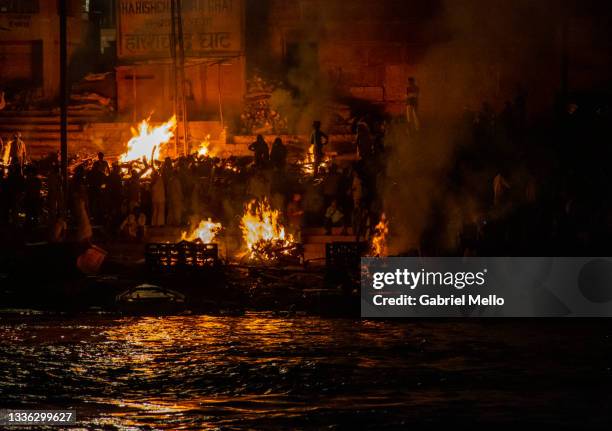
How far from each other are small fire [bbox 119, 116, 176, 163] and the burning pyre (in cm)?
758

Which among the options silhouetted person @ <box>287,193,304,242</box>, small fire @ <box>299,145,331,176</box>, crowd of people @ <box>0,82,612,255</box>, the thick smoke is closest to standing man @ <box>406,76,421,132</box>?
crowd of people @ <box>0,82,612,255</box>

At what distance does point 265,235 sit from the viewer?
17.5m

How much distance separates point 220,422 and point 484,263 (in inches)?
248

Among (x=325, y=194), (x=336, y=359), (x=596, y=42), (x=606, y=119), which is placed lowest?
(x=336, y=359)

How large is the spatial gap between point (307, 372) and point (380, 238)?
626cm

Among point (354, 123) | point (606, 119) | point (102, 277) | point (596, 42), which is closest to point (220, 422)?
point (102, 277)

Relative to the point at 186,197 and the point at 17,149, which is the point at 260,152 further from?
the point at 17,149

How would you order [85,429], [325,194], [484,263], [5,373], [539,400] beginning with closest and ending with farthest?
[85,429] → [539,400] → [5,373] → [484,263] → [325,194]

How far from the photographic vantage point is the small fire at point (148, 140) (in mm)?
25267

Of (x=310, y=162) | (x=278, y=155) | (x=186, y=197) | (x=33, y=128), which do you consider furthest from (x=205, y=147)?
(x=186, y=197)

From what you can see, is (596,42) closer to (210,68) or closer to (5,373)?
(210,68)

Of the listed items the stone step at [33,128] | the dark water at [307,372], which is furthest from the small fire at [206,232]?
the stone step at [33,128]

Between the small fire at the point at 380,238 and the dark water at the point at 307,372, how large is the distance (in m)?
Answer: 2.73

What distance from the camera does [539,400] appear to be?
9.03 meters
